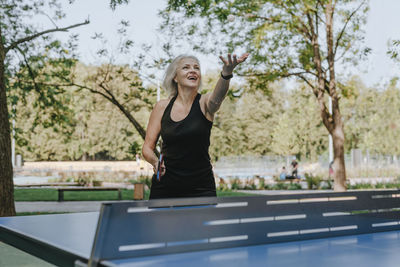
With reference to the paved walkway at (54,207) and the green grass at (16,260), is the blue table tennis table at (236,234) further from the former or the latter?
the paved walkway at (54,207)

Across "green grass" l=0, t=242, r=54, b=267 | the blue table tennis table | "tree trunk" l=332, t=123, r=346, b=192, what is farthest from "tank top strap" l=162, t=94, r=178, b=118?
"tree trunk" l=332, t=123, r=346, b=192

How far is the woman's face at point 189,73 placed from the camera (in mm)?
3158

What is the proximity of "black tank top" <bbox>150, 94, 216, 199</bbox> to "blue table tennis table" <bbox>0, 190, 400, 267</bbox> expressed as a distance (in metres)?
0.64

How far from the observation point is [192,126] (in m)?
2.98

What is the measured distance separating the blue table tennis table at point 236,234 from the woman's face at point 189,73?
3.73 feet

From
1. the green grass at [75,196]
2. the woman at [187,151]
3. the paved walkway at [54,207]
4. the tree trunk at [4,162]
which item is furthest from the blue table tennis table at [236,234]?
the green grass at [75,196]

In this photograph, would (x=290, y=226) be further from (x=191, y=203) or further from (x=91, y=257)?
(x=91, y=257)

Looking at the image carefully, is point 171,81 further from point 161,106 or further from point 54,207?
point 54,207

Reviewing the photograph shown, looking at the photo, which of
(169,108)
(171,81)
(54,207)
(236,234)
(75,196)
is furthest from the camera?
(75,196)

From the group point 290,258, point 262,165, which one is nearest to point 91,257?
point 290,258

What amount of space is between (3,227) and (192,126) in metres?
1.19

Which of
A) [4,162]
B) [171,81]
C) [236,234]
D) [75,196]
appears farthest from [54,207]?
[236,234]

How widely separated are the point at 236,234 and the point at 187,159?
3.45 ft

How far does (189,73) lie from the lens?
3178 millimetres
